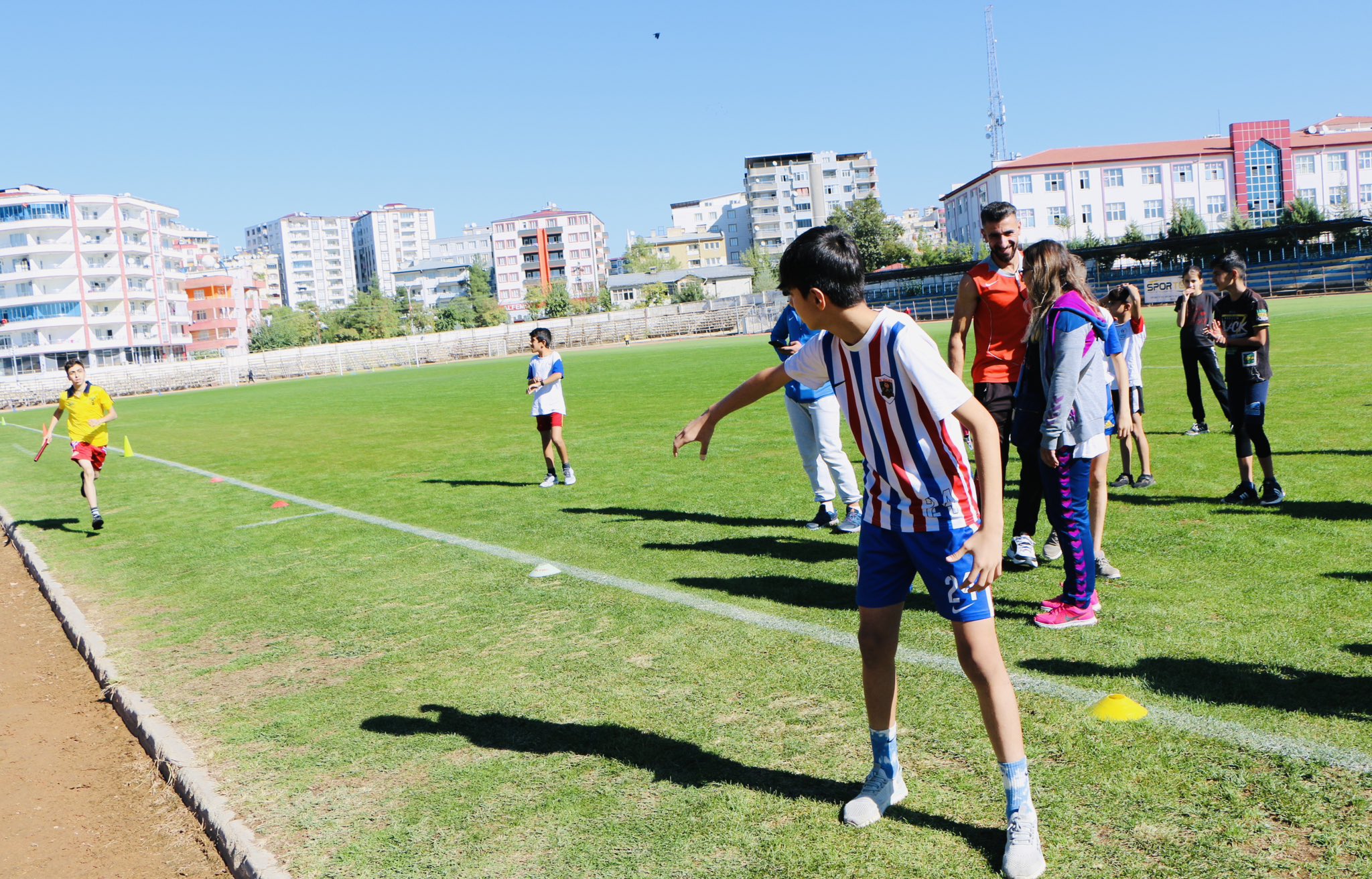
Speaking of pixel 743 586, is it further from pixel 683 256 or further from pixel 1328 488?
pixel 683 256

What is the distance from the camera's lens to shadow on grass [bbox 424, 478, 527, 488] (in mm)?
12461

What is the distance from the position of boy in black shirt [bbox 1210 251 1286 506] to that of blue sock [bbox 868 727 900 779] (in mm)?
5815

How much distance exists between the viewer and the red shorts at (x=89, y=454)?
11.8 m

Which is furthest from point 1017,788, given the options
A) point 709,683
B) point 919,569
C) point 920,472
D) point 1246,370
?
point 1246,370

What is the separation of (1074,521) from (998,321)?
1.43 m

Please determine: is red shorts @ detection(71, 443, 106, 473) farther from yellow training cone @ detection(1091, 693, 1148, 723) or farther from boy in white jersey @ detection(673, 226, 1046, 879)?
yellow training cone @ detection(1091, 693, 1148, 723)

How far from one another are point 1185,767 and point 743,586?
3421 millimetres

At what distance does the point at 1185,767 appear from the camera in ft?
12.2

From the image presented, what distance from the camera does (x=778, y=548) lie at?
25.9 feet

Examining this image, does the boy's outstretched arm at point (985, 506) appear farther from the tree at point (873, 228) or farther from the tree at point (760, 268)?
the tree at point (760, 268)

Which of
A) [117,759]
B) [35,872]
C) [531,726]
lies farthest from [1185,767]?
[117,759]

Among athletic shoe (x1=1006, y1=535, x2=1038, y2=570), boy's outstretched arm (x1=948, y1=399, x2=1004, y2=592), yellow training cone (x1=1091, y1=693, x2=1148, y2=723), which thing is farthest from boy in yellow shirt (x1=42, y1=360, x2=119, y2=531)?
boy's outstretched arm (x1=948, y1=399, x2=1004, y2=592)

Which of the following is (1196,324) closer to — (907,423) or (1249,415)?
(1249,415)

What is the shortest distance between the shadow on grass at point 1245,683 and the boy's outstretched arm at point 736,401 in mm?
2159
